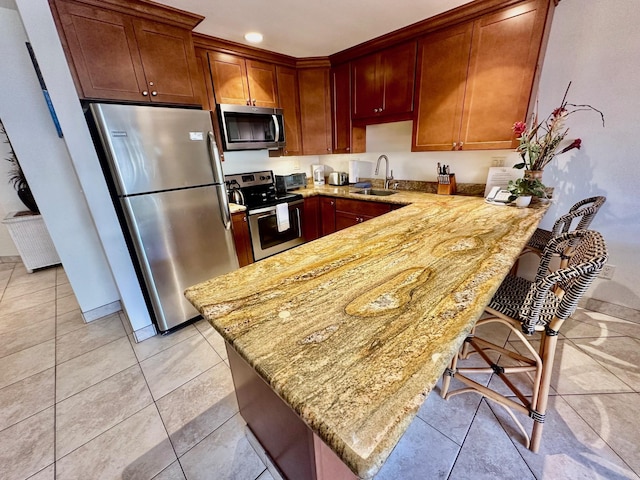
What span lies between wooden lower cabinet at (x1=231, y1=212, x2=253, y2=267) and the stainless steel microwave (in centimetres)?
69

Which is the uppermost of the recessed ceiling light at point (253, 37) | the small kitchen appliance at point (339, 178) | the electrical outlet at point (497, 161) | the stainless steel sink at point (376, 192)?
the recessed ceiling light at point (253, 37)

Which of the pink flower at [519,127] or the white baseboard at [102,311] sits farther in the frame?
the white baseboard at [102,311]

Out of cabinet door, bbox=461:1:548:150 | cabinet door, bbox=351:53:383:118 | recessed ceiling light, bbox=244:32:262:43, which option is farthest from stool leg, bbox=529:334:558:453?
recessed ceiling light, bbox=244:32:262:43

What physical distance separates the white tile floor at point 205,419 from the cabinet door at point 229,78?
227 centimetres

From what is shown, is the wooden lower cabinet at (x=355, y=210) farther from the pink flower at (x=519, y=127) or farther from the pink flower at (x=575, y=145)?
the pink flower at (x=575, y=145)

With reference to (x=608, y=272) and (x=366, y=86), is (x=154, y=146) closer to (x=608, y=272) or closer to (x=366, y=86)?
(x=366, y=86)

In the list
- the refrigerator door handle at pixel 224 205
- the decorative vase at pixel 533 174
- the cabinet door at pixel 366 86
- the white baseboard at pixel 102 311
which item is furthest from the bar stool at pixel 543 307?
the white baseboard at pixel 102 311

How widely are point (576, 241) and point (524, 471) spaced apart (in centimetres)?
118

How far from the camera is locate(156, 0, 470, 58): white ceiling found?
186 cm

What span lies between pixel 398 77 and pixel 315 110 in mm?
1020

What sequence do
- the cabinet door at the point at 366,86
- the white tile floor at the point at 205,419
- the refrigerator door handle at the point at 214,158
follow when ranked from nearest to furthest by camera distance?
the white tile floor at the point at 205,419 < the refrigerator door handle at the point at 214,158 < the cabinet door at the point at 366,86

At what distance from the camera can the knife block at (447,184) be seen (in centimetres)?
260

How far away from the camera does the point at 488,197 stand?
7.14 ft

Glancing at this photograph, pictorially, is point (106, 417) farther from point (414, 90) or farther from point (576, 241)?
point (414, 90)
